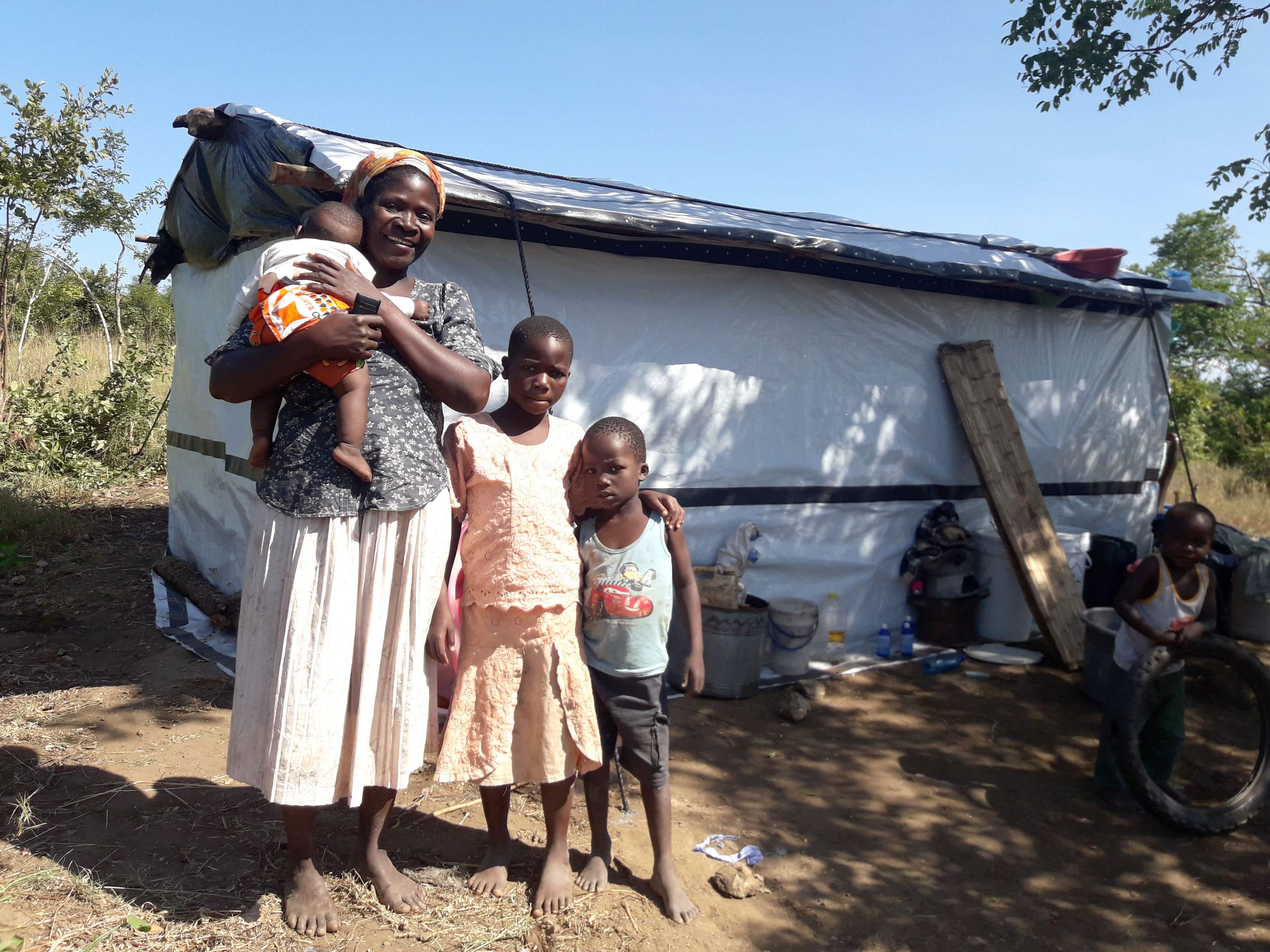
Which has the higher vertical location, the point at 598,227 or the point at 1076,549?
the point at 598,227

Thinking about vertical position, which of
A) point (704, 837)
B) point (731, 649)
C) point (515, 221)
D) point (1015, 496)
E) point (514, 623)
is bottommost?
point (704, 837)

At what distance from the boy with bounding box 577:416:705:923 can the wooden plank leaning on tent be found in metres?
3.70

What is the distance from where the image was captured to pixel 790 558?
531 cm

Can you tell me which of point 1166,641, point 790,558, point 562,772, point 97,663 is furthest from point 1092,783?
point 97,663

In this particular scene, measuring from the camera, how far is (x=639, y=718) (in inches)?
100

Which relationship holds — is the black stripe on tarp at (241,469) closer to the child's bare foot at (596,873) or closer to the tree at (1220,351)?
the child's bare foot at (596,873)

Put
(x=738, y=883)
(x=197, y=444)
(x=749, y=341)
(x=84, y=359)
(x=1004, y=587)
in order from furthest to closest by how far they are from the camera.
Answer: (x=84, y=359) → (x=197, y=444) → (x=1004, y=587) → (x=749, y=341) → (x=738, y=883)

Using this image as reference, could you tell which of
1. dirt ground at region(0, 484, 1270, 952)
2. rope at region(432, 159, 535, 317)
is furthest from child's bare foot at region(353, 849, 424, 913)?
rope at region(432, 159, 535, 317)

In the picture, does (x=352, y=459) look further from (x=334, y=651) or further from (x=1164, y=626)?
(x=1164, y=626)

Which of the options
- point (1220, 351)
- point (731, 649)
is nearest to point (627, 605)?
point (731, 649)

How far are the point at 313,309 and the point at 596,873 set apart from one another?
1.85 metres

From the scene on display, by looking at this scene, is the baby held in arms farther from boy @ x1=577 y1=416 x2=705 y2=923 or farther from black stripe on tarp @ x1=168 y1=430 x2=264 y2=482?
black stripe on tarp @ x1=168 y1=430 x2=264 y2=482

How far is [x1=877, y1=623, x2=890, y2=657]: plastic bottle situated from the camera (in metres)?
5.41

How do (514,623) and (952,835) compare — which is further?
(952,835)
